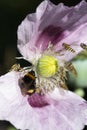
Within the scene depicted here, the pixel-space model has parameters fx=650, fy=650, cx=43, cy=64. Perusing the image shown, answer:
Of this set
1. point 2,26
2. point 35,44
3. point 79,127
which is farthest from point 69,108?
point 2,26

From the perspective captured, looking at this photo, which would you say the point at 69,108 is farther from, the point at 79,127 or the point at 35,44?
the point at 35,44

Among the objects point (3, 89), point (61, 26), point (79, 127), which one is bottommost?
point (79, 127)

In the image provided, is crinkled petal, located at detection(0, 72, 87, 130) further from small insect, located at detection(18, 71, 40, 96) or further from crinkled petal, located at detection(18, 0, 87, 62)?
crinkled petal, located at detection(18, 0, 87, 62)

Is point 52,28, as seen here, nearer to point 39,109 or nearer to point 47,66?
point 47,66

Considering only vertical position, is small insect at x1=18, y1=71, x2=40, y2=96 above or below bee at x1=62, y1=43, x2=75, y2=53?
below

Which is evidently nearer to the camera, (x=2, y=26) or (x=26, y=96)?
(x=26, y=96)

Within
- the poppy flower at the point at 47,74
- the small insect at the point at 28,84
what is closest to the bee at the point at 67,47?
the poppy flower at the point at 47,74

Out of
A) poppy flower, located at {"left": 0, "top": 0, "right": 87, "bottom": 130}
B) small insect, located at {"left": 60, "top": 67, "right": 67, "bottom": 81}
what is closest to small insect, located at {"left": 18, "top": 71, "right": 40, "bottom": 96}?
poppy flower, located at {"left": 0, "top": 0, "right": 87, "bottom": 130}
